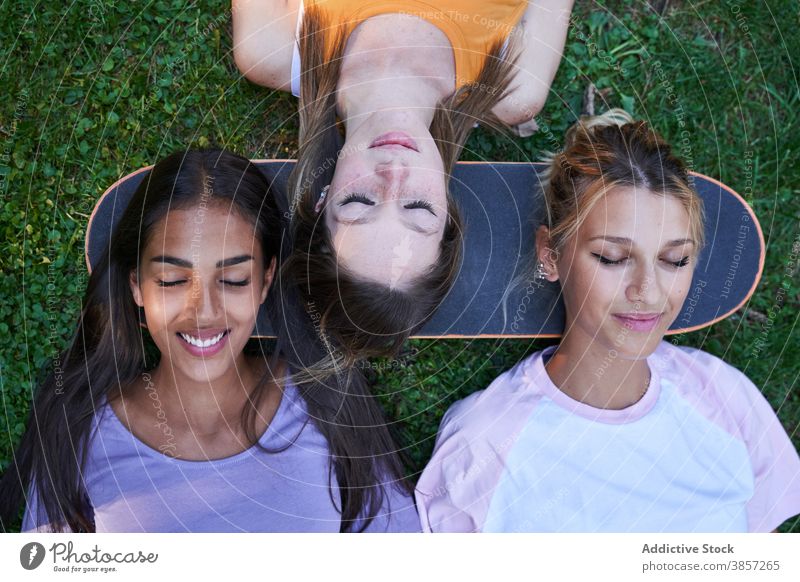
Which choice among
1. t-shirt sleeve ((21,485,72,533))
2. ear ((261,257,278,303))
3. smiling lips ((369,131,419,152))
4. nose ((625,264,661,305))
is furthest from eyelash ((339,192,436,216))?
t-shirt sleeve ((21,485,72,533))

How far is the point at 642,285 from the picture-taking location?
Answer: 1.30 meters

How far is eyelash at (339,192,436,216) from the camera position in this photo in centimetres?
121

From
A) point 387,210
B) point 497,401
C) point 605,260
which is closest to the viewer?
point 387,210

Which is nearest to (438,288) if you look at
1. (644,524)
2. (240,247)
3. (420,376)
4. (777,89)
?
(420,376)

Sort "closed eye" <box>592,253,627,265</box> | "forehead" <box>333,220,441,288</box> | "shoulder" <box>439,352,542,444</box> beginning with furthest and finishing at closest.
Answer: "shoulder" <box>439,352,542,444</box>
"closed eye" <box>592,253,627,265</box>
"forehead" <box>333,220,441,288</box>

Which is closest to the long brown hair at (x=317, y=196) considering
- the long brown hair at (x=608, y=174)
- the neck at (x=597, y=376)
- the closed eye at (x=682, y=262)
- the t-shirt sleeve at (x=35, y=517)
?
the long brown hair at (x=608, y=174)

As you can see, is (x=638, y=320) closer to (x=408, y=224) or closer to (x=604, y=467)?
(x=604, y=467)

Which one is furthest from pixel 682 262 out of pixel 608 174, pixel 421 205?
pixel 421 205

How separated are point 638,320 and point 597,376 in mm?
155

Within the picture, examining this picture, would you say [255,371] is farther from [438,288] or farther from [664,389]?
[664,389]

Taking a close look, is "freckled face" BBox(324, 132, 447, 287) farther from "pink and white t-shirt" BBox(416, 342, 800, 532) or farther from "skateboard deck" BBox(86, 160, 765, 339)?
"pink and white t-shirt" BBox(416, 342, 800, 532)

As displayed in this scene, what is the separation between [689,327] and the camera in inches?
58.3
